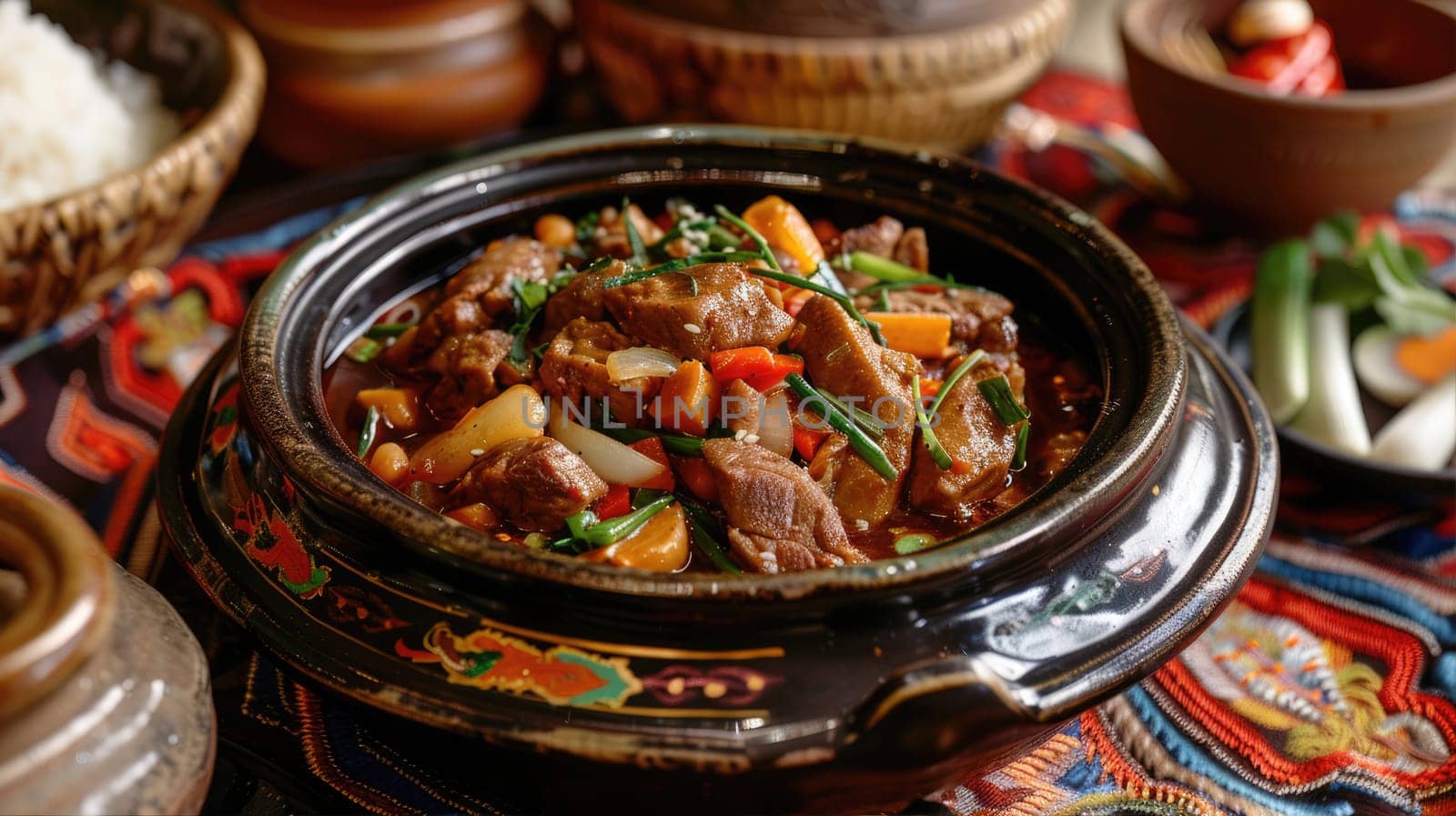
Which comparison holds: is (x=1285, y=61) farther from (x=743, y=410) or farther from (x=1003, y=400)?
(x=743, y=410)

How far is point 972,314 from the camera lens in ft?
7.97

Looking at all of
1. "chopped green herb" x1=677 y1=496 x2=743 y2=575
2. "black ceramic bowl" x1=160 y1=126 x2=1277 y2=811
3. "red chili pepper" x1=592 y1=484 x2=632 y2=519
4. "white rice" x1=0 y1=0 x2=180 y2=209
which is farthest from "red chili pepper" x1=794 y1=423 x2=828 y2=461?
"white rice" x1=0 y1=0 x2=180 y2=209

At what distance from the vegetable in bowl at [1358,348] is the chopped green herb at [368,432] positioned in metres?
2.37

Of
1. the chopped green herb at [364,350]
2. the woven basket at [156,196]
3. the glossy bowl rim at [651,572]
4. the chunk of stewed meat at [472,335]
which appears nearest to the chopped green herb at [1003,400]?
the glossy bowl rim at [651,572]

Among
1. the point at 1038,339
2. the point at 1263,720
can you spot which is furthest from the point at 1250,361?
the point at 1263,720

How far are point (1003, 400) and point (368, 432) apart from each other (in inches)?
51.7

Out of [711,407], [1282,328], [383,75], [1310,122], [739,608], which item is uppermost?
[739,608]

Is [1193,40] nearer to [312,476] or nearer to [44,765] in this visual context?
[312,476]

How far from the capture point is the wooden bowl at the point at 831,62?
3.70 metres

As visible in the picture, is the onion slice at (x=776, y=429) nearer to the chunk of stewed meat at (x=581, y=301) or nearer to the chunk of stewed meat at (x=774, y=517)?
the chunk of stewed meat at (x=774, y=517)

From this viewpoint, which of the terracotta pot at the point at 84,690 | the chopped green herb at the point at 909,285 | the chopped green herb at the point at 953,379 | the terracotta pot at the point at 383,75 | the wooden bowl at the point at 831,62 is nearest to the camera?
the terracotta pot at the point at 84,690

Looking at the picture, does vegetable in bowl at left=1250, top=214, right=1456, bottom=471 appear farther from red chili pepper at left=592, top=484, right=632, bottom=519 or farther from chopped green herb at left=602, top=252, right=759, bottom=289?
red chili pepper at left=592, top=484, right=632, bottom=519

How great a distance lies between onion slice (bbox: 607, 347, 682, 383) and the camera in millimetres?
2102

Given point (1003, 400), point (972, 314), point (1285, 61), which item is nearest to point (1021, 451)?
point (1003, 400)
